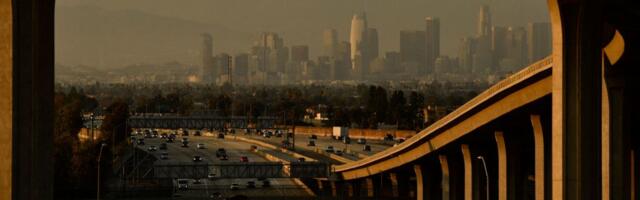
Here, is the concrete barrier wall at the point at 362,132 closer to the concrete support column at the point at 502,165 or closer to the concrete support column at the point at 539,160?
the concrete support column at the point at 502,165

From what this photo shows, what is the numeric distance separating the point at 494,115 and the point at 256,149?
289 ft

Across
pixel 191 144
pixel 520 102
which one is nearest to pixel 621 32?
pixel 520 102

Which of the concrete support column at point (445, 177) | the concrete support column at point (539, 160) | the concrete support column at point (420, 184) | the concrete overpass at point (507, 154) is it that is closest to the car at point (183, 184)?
the concrete overpass at point (507, 154)

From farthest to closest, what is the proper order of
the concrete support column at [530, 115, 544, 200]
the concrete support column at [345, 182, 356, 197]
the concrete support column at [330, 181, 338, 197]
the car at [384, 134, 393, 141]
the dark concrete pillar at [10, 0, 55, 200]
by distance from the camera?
the car at [384, 134, 393, 141] < the concrete support column at [330, 181, 338, 197] < the concrete support column at [345, 182, 356, 197] < the concrete support column at [530, 115, 544, 200] < the dark concrete pillar at [10, 0, 55, 200]

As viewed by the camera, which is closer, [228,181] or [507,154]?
[507,154]

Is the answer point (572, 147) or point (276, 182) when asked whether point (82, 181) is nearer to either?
point (276, 182)

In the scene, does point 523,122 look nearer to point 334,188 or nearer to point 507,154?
point 507,154

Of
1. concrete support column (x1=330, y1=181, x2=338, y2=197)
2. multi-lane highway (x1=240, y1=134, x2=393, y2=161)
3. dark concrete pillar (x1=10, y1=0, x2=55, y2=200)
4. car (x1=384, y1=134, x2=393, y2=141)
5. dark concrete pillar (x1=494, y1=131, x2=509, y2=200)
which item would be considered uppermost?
dark concrete pillar (x1=10, y1=0, x2=55, y2=200)

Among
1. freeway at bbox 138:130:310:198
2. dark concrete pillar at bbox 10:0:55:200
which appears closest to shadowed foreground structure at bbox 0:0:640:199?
dark concrete pillar at bbox 10:0:55:200

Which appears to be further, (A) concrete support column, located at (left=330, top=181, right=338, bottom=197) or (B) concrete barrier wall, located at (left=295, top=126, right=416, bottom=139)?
(B) concrete barrier wall, located at (left=295, top=126, right=416, bottom=139)

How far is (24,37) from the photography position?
95.5 ft

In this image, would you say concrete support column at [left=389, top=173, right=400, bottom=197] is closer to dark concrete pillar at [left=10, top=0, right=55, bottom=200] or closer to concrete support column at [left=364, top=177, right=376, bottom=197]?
concrete support column at [left=364, top=177, right=376, bottom=197]

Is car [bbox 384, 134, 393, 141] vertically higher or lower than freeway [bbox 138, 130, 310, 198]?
higher

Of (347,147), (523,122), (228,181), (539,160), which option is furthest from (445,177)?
(347,147)
